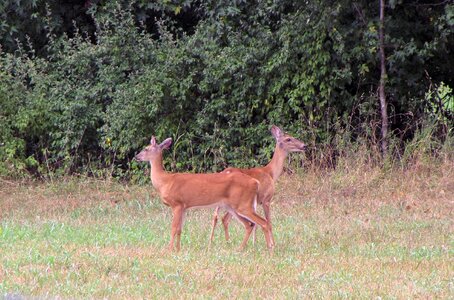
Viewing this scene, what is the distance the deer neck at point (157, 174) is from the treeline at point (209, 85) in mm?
4939

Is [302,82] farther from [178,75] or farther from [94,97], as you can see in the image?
[94,97]

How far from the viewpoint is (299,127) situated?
15.2 meters

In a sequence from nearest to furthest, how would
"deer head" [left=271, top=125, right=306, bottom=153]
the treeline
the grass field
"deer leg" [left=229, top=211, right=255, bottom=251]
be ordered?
the grass field → "deer leg" [left=229, top=211, right=255, bottom=251] → "deer head" [left=271, top=125, right=306, bottom=153] → the treeline

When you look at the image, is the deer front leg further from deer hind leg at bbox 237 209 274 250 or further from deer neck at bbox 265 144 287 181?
deer neck at bbox 265 144 287 181

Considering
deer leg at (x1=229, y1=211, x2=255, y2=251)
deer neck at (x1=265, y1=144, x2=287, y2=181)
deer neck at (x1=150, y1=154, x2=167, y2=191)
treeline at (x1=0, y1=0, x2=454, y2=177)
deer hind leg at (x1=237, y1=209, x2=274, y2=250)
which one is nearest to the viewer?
deer hind leg at (x1=237, y1=209, x2=274, y2=250)

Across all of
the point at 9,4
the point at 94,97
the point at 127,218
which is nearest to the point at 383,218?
the point at 127,218

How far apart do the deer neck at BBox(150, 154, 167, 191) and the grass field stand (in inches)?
22.4

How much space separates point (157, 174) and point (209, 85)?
565 cm

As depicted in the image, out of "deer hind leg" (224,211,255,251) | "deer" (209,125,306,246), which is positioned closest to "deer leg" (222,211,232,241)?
"deer" (209,125,306,246)

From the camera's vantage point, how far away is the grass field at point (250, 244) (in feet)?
24.7

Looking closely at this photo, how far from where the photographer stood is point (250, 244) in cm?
1004

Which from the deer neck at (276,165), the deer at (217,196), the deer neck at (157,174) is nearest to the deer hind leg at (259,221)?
the deer at (217,196)

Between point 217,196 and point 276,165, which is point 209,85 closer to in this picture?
point 276,165

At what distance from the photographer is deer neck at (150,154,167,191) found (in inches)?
395
